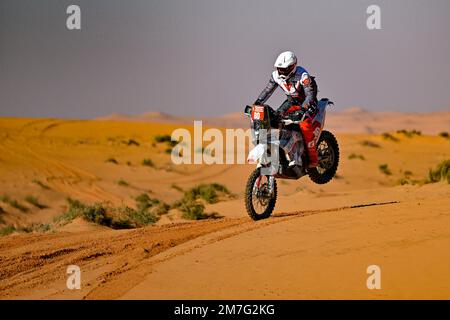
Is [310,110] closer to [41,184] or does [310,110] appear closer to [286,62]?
[286,62]

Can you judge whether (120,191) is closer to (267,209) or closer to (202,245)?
(267,209)

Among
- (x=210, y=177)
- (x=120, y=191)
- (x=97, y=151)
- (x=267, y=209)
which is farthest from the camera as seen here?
(x=97, y=151)

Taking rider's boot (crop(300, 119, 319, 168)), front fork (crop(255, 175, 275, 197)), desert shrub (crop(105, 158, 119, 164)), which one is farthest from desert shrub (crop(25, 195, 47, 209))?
front fork (crop(255, 175, 275, 197))

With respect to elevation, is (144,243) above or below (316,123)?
below

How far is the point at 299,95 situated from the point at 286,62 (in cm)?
74

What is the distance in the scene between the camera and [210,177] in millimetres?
33312

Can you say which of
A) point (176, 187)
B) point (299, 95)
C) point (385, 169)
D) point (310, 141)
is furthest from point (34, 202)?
point (385, 169)

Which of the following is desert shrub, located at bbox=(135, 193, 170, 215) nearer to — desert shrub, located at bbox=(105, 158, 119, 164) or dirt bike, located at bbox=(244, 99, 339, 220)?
dirt bike, located at bbox=(244, 99, 339, 220)

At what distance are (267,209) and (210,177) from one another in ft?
68.9

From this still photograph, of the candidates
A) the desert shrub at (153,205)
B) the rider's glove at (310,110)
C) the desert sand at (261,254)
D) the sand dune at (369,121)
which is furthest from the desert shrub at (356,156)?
the sand dune at (369,121)

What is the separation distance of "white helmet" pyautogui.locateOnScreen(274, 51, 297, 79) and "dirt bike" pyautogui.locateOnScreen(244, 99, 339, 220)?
2.08ft

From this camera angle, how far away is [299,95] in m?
12.5
